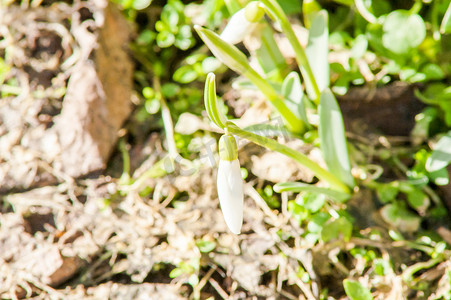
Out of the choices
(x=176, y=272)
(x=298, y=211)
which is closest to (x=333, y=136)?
(x=298, y=211)

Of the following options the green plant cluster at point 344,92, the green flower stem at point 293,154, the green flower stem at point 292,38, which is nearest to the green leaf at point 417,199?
the green plant cluster at point 344,92

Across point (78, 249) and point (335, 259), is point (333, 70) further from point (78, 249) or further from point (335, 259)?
point (78, 249)

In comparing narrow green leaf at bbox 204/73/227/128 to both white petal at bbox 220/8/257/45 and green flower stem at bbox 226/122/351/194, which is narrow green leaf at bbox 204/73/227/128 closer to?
green flower stem at bbox 226/122/351/194

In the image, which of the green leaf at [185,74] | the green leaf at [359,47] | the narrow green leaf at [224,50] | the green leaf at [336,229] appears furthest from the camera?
the green leaf at [185,74]

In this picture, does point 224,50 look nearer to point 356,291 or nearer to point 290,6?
point 290,6

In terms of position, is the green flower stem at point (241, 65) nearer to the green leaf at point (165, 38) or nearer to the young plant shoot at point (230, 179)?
the young plant shoot at point (230, 179)

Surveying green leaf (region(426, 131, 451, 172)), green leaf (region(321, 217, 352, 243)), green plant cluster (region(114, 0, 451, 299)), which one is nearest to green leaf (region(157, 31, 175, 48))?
green plant cluster (region(114, 0, 451, 299))
